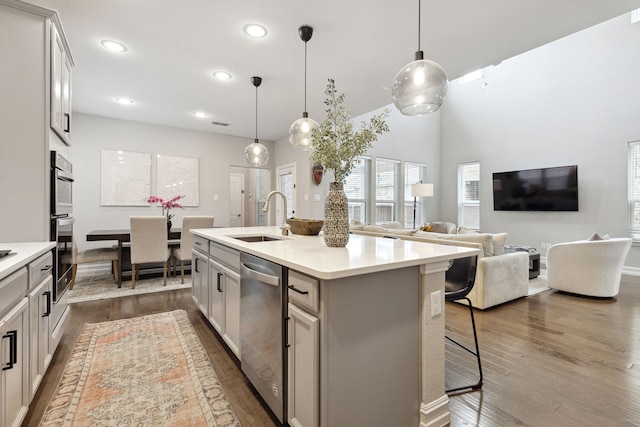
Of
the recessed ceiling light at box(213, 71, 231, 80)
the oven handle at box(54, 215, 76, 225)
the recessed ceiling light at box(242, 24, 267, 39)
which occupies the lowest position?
the oven handle at box(54, 215, 76, 225)

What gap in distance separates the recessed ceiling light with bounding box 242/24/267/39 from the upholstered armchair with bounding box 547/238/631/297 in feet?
14.2

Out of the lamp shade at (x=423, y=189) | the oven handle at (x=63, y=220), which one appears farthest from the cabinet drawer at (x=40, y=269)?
the lamp shade at (x=423, y=189)

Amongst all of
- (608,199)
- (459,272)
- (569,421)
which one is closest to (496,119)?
(608,199)

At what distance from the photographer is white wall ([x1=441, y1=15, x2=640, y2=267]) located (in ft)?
16.3

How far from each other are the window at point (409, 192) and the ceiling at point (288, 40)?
3.37 m

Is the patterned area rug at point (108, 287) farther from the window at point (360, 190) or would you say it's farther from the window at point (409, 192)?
the window at point (409, 192)

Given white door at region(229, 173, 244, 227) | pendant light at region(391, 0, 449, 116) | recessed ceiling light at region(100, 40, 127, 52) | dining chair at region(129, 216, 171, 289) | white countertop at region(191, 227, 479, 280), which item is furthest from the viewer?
white door at region(229, 173, 244, 227)

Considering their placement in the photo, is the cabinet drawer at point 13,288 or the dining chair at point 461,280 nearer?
the cabinet drawer at point 13,288

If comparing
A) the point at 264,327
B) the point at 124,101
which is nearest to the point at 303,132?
the point at 264,327

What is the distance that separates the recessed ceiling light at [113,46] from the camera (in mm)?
2781

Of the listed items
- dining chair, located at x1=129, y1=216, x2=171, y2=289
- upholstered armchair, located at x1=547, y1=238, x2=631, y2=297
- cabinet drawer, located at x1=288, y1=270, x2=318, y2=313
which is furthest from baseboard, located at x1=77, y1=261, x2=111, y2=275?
upholstered armchair, located at x1=547, y1=238, x2=631, y2=297

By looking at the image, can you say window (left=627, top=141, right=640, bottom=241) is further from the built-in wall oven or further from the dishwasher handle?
the built-in wall oven

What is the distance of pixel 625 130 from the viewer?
4.91m

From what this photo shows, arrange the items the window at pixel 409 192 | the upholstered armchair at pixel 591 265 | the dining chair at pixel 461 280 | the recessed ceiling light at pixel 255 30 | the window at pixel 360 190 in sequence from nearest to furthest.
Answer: the dining chair at pixel 461 280 < the recessed ceiling light at pixel 255 30 < the upholstered armchair at pixel 591 265 < the window at pixel 360 190 < the window at pixel 409 192
